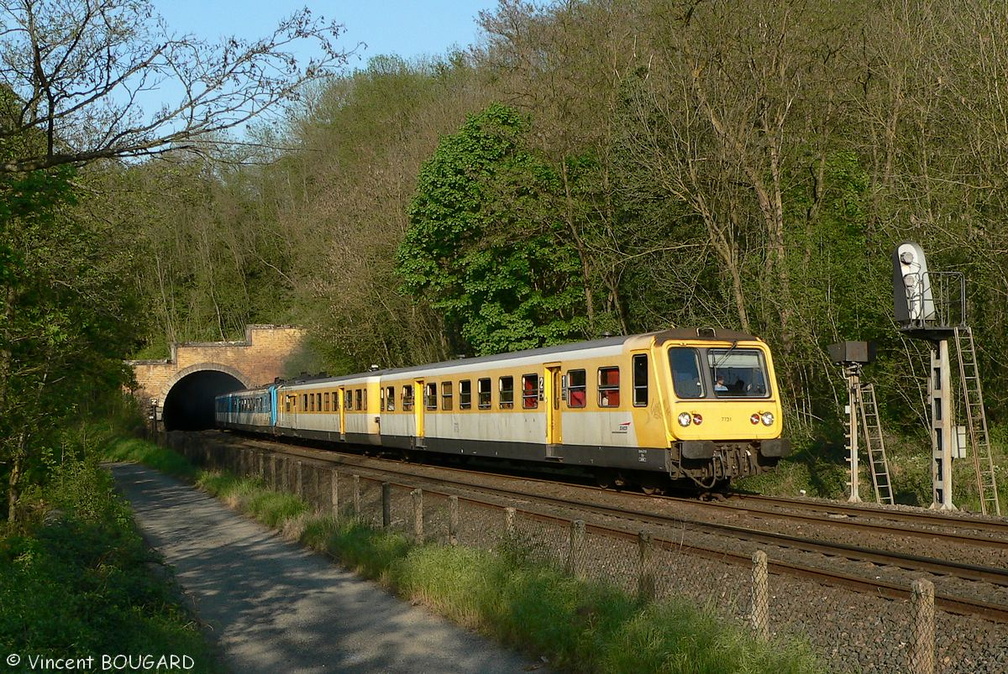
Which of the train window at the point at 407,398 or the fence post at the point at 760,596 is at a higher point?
the train window at the point at 407,398

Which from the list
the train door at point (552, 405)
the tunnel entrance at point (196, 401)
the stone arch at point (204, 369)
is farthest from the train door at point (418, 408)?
the tunnel entrance at point (196, 401)

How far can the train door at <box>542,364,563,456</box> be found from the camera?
60.1 ft

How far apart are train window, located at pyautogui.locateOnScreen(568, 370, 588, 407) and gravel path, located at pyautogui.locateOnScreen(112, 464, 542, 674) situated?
5596mm

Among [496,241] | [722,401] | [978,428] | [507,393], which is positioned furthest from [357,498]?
[496,241]

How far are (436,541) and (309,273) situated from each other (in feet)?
120

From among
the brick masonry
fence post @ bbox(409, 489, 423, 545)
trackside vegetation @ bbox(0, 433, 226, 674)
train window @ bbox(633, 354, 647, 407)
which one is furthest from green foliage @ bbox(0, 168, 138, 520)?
the brick masonry

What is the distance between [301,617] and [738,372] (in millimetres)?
8856

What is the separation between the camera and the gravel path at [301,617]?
8.30 m

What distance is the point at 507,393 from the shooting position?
20.3m

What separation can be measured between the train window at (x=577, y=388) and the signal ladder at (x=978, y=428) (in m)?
5.94

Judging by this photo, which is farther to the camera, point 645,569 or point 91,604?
point 645,569

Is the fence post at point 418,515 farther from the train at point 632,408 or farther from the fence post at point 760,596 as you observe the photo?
the fence post at point 760,596

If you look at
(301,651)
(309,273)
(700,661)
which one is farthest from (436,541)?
(309,273)

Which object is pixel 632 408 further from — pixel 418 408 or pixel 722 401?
pixel 418 408
